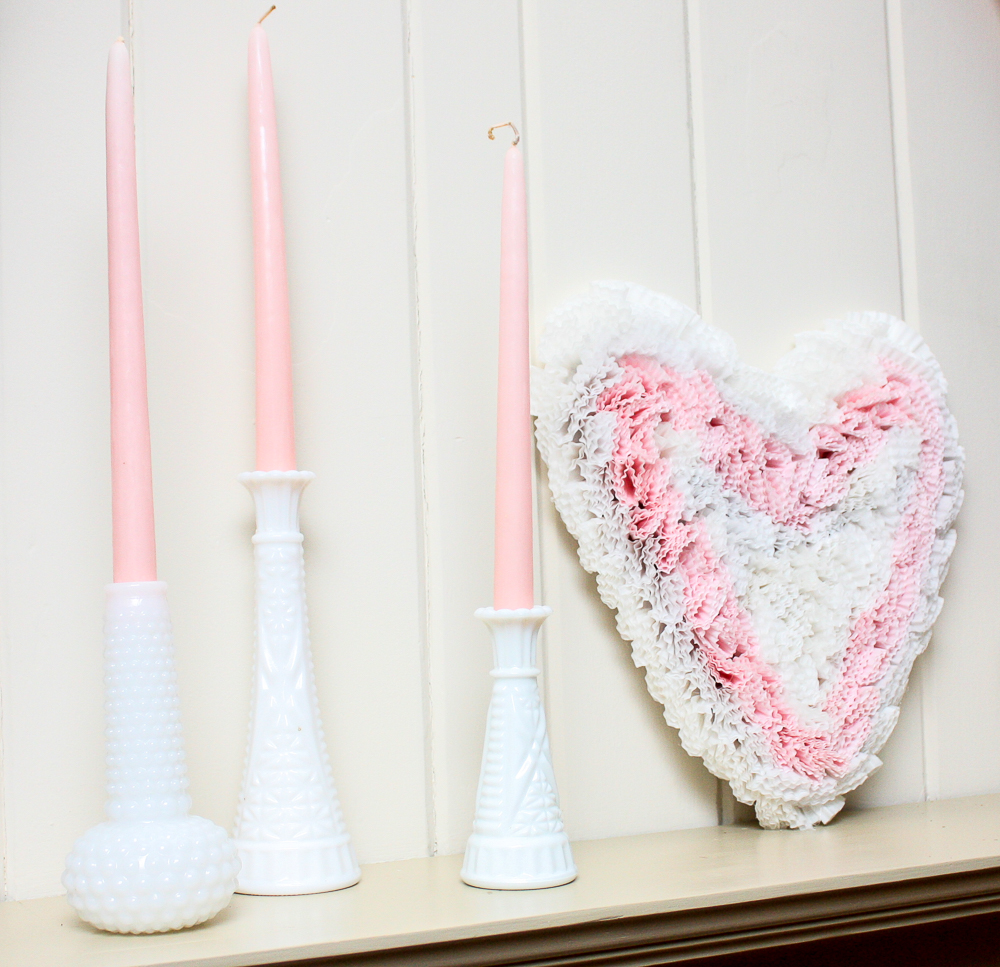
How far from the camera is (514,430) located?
0.46 metres

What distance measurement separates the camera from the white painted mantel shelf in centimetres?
36

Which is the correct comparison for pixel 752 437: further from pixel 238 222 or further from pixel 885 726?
pixel 238 222

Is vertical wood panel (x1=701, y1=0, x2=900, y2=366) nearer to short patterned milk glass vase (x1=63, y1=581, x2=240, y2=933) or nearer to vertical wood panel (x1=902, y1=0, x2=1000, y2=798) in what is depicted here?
vertical wood panel (x1=902, y1=0, x2=1000, y2=798)

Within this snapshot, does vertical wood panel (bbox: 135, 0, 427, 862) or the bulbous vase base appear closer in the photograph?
the bulbous vase base

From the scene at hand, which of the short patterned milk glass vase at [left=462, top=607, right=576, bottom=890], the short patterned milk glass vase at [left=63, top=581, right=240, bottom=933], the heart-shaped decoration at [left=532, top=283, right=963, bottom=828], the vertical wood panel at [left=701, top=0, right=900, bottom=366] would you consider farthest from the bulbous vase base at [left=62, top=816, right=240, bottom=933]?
the vertical wood panel at [left=701, top=0, right=900, bottom=366]

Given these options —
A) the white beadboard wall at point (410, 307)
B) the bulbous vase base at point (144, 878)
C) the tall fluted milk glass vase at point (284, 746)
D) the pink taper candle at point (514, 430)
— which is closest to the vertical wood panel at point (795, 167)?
the white beadboard wall at point (410, 307)

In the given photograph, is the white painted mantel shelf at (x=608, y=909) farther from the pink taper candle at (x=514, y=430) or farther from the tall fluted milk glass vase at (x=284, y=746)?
the pink taper candle at (x=514, y=430)

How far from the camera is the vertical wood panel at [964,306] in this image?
0.64m

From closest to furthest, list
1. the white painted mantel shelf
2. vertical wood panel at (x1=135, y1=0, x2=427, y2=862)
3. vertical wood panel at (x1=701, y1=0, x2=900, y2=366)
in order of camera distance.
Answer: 1. the white painted mantel shelf
2. vertical wood panel at (x1=135, y1=0, x2=427, y2=862)
3. vertical wood panel at (x1=701, y1=0, x2=900, y2=366)

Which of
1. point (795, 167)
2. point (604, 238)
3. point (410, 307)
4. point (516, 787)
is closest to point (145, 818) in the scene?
point (516, 787)

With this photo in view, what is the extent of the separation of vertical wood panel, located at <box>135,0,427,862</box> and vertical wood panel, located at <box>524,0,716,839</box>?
0.25 feet

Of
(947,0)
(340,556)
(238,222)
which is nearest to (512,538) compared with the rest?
(340,556)

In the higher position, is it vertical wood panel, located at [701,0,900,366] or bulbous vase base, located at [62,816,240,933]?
vertical wood panel, located at [701,0,900,366]

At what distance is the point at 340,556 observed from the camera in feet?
1.65
